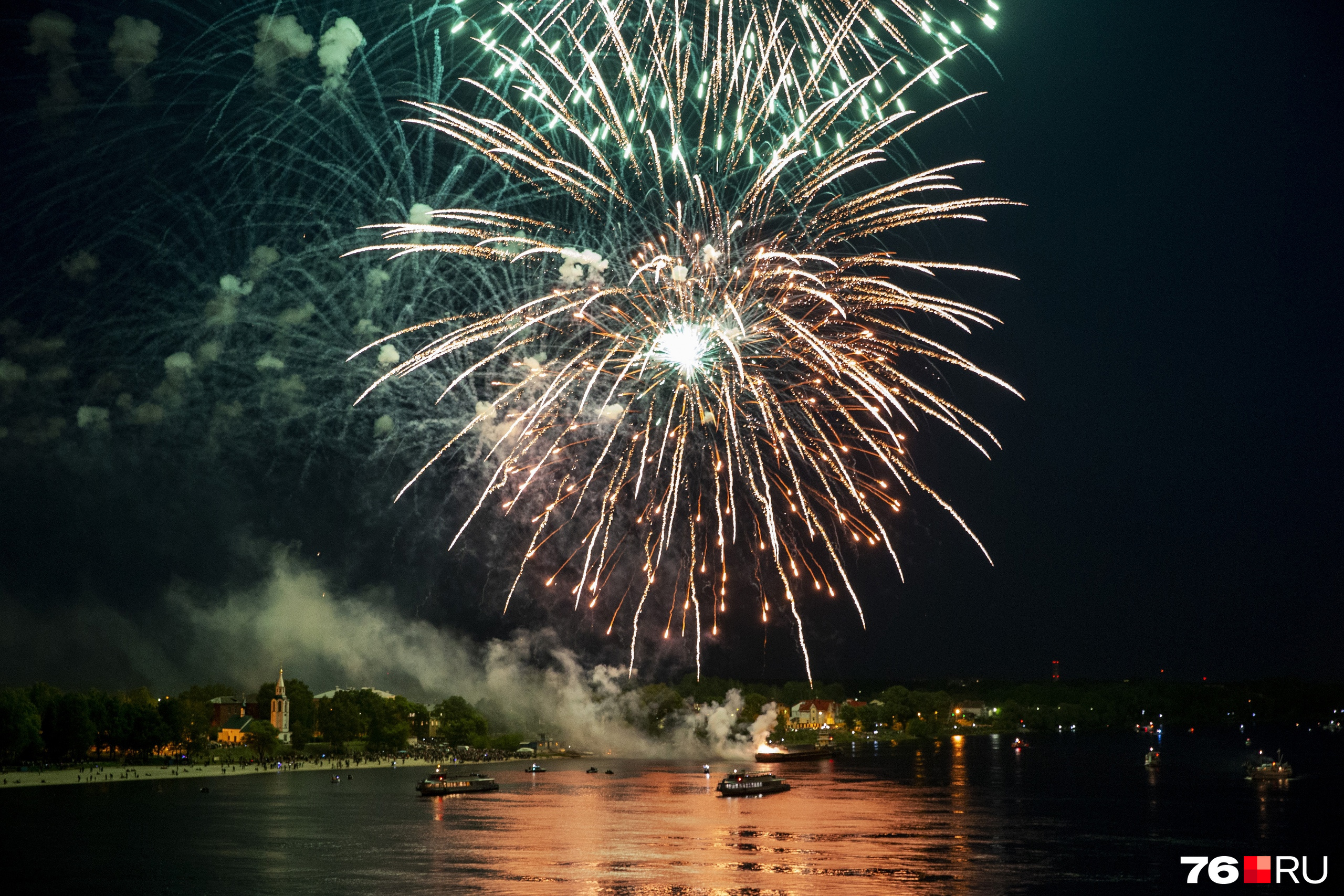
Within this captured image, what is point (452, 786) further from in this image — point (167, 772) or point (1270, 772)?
point (1270, 772)

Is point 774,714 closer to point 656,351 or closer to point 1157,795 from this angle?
point 1157,795

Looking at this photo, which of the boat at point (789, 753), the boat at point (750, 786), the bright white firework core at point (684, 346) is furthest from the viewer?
the boat at point (789, 753)

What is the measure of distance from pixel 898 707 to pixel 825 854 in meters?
162

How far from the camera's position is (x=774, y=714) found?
444ft

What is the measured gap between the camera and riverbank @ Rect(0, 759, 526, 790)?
249ft

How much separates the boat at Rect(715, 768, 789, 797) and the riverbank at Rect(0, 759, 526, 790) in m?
39.2

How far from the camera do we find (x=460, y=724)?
132m

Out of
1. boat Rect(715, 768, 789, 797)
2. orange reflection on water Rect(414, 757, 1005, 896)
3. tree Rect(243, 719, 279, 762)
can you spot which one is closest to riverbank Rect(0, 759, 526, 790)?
tree Rect(243, 719, 279, 762)

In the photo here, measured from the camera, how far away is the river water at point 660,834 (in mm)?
37156

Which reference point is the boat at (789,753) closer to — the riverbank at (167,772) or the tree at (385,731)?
the riverbank at (167,772)

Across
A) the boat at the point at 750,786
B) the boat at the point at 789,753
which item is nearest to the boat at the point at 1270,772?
the boat at the point at 750,786

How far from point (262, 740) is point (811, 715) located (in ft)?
340

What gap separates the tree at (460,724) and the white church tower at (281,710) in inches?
690

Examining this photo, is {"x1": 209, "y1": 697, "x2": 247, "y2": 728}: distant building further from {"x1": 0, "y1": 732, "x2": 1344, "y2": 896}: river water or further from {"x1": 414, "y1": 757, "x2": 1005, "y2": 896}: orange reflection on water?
{"x1": 414, "y1": 757, "x2": 1005, "y2": 896}: orange reflection on water
